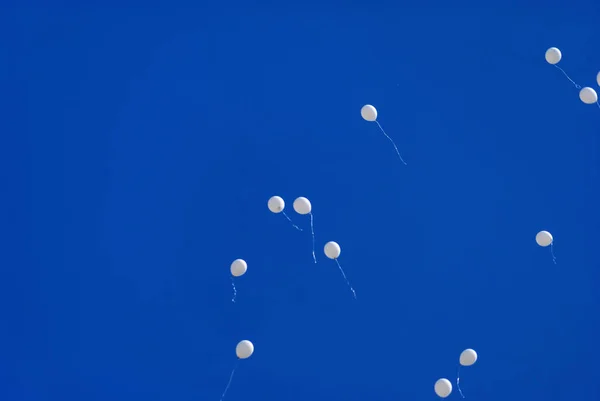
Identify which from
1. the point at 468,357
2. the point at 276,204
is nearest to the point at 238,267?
the point at 276,204

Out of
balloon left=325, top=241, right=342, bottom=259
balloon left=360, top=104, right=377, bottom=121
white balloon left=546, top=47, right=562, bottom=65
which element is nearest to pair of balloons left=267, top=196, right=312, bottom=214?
balloon left=325, top=241, right=342, bottom=259

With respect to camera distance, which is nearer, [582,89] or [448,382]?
[448,382]

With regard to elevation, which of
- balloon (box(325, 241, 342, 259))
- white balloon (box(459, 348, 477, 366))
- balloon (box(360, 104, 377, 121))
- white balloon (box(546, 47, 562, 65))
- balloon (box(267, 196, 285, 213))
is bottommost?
white balloon (box(459, 348, 477, 366))

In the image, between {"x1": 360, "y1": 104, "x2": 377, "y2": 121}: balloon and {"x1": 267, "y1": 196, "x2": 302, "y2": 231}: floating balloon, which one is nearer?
{"x1": 267, "y1": 196, "x2": 302, "y2": 231}: floating balloon

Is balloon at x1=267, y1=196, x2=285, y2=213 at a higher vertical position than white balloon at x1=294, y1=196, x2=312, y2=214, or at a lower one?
lower

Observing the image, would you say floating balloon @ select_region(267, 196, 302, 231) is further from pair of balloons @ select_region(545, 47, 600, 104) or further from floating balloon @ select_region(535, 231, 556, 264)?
pair of balloons @ select_region(545, 47, 600, 104)

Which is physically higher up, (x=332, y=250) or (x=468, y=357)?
(x=332, y=250)

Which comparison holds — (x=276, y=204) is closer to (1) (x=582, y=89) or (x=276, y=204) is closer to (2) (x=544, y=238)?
(2) (x=544, y=238)
